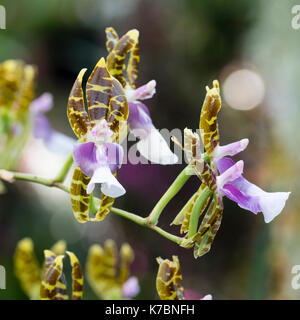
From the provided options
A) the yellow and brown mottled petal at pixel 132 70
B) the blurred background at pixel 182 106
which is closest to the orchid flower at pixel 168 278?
the yellow and brown mottled petal at pixel 132 70

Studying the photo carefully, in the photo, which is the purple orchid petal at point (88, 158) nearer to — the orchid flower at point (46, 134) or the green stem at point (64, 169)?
the green stem at point (64, 169)

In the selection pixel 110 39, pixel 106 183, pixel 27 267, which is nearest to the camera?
pixel 106 183

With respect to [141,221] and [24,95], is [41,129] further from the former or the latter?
[141,221]

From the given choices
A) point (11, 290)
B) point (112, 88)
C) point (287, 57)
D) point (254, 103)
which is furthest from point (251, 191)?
point (287, 57)

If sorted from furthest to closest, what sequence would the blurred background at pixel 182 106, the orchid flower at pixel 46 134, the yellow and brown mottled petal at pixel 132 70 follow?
the blurred background at pixel 182 106
the orchid flower at pixel 46 134
the yellow and brown mottled petal at pixel 132 70

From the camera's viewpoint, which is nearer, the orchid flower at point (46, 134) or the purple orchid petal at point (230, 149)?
the purple orchid petal at point (230, 149)

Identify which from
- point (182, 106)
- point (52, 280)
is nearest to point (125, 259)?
point (52, 280)

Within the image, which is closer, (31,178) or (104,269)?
(31,178)

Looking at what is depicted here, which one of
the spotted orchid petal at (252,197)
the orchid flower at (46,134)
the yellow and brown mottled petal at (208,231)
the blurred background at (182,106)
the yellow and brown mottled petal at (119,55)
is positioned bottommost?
the yellow and brown mottled petal at (208,231)
